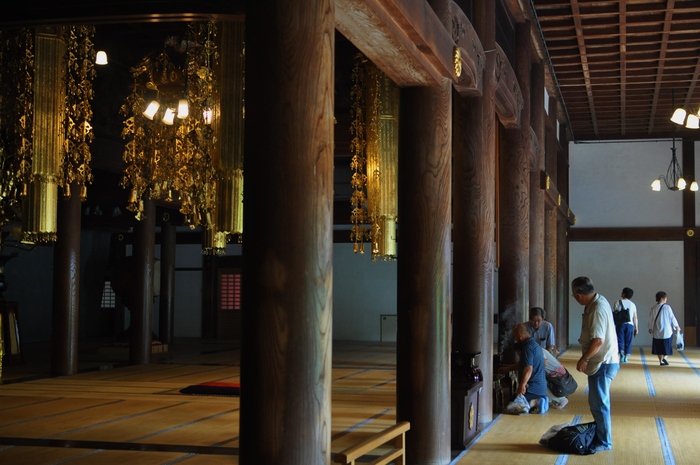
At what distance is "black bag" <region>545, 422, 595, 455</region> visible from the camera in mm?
5535

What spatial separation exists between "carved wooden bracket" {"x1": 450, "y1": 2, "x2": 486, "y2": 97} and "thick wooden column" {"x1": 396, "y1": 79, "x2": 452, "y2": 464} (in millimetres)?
527

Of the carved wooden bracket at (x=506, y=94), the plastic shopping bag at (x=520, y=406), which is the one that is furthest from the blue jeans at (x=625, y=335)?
the plastic shopping bag at (x=520, y=406)

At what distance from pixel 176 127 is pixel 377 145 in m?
2.28

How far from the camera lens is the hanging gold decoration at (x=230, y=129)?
22.5ft

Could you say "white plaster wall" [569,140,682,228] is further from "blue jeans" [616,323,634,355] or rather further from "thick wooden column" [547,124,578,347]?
"blue jeans" [616,323,634,355]

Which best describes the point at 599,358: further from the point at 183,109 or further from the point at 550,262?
the point at 550,262

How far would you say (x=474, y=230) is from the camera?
6.93 metres

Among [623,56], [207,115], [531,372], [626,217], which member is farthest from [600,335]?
[626,217]

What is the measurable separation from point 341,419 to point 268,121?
14.4 ft

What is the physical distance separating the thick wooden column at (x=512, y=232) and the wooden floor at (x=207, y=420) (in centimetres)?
120

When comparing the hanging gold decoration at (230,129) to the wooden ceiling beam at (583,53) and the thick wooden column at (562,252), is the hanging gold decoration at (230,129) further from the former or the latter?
the thick wooden column at (562,252)

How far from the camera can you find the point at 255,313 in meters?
2.82

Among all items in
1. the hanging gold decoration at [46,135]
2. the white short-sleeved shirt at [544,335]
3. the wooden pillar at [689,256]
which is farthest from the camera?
the wooden pillar at [689,256]

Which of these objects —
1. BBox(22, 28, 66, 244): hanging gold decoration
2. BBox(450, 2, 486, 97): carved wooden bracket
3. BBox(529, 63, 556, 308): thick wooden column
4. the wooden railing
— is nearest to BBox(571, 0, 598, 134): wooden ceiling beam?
BBox(529, 63, 556, 308): thick wooden column
